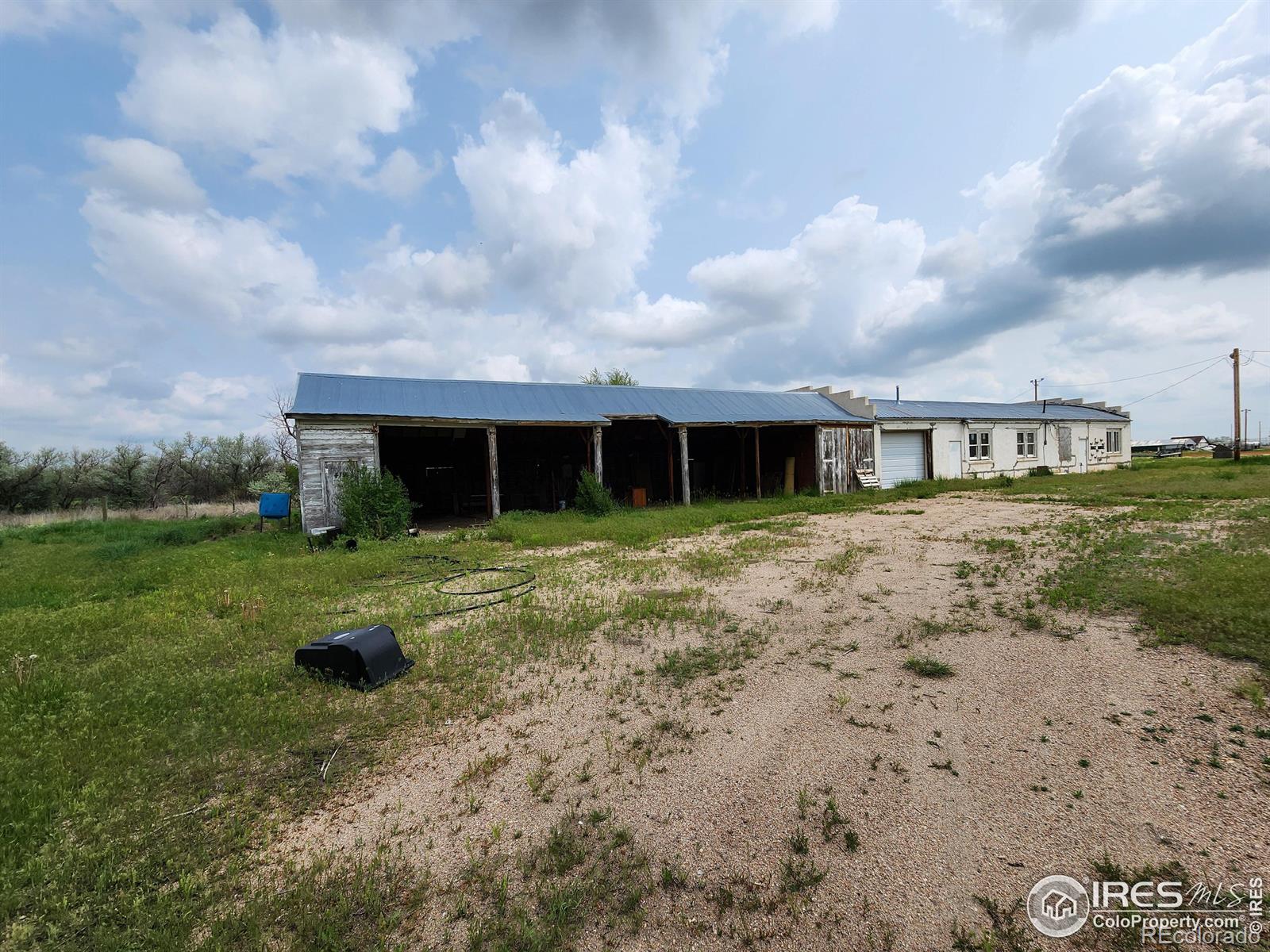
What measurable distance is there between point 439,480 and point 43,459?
27.9 meters

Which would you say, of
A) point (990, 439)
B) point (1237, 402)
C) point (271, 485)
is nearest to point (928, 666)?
point (990, 439)

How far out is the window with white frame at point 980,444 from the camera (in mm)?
26328

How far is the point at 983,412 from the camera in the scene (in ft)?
94.0

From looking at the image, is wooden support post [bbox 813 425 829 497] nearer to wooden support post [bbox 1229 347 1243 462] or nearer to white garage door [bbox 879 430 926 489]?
white garage door [bbox 879 430 926 489]

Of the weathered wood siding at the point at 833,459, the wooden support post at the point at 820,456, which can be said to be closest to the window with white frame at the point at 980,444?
the weathered wood siding at the point at 833,459

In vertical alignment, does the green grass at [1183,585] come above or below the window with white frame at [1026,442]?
below

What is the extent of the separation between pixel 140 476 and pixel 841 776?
1761 inches

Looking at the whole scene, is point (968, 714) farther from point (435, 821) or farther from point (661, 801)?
point (435, 821)

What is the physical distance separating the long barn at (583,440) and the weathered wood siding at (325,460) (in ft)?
1.30

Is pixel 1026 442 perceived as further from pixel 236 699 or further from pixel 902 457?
pixel 236 699

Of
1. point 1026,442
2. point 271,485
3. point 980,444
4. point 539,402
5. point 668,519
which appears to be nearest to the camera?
point 668,519

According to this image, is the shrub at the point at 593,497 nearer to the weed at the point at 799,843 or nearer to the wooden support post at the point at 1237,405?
the weed at the point at 799,843

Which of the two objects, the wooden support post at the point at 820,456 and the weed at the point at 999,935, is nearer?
the weed at the point at 999,935

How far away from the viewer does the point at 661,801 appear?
3168mm
